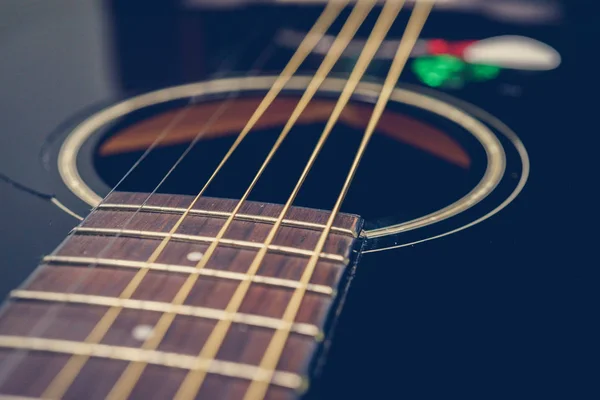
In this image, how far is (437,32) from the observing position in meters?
0.99

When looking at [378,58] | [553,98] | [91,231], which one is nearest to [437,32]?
[378,58]

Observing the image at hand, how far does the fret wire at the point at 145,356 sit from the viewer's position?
392mm

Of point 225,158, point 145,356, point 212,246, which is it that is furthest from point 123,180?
point 145,356

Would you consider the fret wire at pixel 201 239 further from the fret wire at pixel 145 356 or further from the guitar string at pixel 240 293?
the fret wire at pixel 145 356

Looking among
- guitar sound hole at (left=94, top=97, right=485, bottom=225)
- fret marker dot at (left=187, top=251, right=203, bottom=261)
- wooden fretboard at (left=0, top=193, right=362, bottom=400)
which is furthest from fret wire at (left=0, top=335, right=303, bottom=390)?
guitar sound hole at (left=94, top=97, right=485, bottom=225)

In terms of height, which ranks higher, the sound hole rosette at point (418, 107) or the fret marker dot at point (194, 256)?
the sound hole rosette at point (418, 107)

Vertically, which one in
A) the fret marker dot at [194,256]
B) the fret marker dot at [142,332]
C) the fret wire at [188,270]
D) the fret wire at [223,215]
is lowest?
the fret marker dot at [142,332]

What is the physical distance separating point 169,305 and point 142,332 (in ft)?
0.10

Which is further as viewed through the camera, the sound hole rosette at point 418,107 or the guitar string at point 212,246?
the sound hole rosette at point 418,107

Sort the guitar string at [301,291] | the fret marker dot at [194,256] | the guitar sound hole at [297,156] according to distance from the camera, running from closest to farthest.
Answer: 1. the guitar string at [301,291]
2. the fret marker dot at [194,256]
3. the guitar sound hole at [297,156]

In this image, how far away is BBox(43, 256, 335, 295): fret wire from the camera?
473mm

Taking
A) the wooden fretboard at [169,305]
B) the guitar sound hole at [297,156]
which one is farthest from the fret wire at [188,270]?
the guitar sound hole at [297,156]

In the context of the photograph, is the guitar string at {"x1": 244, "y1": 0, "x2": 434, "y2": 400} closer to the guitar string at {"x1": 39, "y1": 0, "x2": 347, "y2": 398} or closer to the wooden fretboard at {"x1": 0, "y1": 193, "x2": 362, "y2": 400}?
the wooden fretboard at {"x1": 0, "y1": 193, "x2": 362, "y2": 400}

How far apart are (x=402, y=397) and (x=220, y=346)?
0.12m
